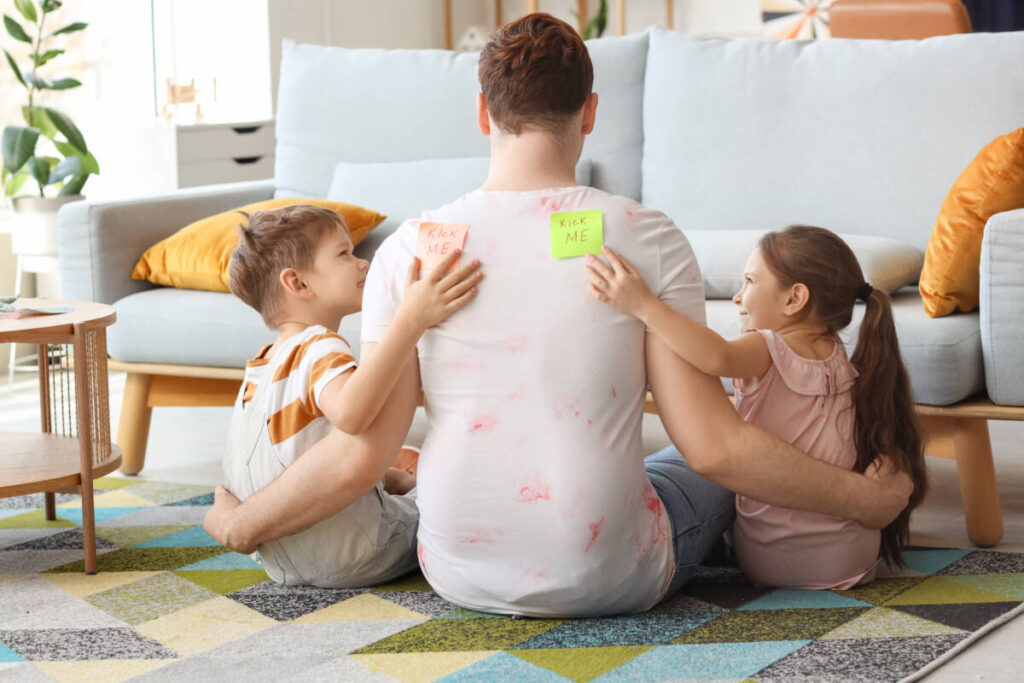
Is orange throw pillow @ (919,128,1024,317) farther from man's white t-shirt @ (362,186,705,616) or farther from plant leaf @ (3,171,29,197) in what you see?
plant leaf @ (3,171,29,197)

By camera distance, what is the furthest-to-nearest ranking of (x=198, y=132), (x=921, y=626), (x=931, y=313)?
(x=198, y=132)
(x=931, y=313)
(x=921, y=626)

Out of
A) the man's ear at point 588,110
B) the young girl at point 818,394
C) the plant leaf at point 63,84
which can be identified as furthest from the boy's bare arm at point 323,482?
the plant leaf at point 63,84

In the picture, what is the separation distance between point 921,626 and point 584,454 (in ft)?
1.80

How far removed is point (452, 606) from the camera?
5.73 feet

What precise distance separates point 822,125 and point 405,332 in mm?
1465

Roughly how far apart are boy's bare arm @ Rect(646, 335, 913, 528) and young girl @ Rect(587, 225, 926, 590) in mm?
42

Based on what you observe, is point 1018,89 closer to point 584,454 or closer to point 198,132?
point 584,454

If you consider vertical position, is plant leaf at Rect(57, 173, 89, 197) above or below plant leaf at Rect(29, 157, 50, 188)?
below

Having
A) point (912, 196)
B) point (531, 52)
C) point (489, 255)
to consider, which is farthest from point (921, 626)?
point (912, 196)

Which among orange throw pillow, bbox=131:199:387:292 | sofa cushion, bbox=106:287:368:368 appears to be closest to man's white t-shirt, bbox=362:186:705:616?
sofa cushion, bbox=106:287:368:368

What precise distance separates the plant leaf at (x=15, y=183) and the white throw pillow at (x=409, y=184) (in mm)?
1517

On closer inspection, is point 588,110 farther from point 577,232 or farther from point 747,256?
point 747,256

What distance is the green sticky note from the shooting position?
1453mm

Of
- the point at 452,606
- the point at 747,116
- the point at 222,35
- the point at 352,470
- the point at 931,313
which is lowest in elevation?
the point at 452,606
